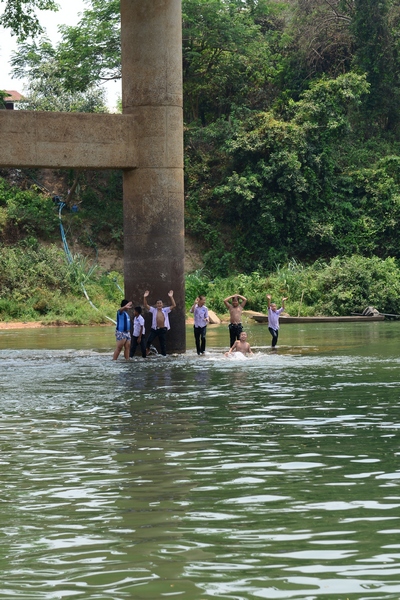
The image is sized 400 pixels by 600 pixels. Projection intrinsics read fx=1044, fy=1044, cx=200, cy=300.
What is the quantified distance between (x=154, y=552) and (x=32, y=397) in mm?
8937

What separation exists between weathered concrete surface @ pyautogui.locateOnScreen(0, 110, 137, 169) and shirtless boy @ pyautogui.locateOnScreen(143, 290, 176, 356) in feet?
10.1

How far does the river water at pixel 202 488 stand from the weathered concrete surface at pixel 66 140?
Result: 6.23m

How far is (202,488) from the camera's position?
27.2 ft

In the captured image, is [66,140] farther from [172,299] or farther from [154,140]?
[172,299]

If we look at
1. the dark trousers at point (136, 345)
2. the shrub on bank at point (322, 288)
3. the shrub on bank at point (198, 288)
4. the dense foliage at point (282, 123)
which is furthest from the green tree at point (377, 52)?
the dark trousers at point (136, 345)

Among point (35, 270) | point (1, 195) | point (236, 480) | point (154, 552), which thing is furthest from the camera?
point (1, 195)

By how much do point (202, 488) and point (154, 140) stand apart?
50.2ft

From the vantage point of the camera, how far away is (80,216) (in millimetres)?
45750

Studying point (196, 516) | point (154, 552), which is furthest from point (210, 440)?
point (154, 552)

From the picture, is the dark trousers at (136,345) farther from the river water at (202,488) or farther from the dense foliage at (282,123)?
the dense foliage at (282,123)

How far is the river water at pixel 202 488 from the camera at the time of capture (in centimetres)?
588

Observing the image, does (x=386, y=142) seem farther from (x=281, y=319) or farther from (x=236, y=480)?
(x=236, y=480)

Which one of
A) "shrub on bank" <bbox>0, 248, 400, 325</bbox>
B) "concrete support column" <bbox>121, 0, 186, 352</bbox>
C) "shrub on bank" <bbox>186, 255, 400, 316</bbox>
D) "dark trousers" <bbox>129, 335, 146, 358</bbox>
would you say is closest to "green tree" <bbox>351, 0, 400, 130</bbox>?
"shrub on bank" <bbox>186, 255, 400, 316</bbox>

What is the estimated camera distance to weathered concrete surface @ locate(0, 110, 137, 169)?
71.0ft
